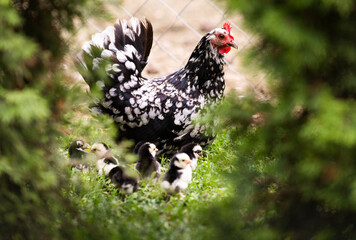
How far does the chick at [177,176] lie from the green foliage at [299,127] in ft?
2.67

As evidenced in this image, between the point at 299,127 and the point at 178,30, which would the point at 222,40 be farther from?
the point at 178,30

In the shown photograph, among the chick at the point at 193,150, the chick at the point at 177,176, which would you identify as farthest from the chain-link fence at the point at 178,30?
the chick at the point at 177,176

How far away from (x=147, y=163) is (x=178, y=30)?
3150 millimetres

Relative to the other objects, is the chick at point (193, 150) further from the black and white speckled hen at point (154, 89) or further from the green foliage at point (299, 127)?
the green foliage at point (299, 127)

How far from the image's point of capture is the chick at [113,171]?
3.04 metres

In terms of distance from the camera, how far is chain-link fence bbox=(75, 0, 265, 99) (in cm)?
553

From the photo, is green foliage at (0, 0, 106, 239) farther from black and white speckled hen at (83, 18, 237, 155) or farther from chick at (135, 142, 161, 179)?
black and white speckled hen at (83, 18, 237, 155)

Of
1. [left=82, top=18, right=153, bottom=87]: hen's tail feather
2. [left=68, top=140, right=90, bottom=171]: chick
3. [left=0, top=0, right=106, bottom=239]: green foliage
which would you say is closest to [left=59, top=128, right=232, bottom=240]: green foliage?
[left=68, top=140, right=90, bottom=171]: chick

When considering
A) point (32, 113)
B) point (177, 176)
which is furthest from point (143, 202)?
point (32, 113)

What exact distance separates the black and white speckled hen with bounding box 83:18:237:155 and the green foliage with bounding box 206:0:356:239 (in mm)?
1486

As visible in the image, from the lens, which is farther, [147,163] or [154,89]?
[154,89]

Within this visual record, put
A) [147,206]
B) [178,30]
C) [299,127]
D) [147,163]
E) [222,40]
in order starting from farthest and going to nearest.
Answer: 1. [178,30]
2. [222,40]
3. [147,163]
4. [147,206]
5. [299,127]

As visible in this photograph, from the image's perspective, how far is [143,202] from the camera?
2.94 m

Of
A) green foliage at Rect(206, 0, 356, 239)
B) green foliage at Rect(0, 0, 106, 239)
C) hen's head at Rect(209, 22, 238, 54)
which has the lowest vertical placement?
green foliage at Rect(0, 0, 106, 239)
